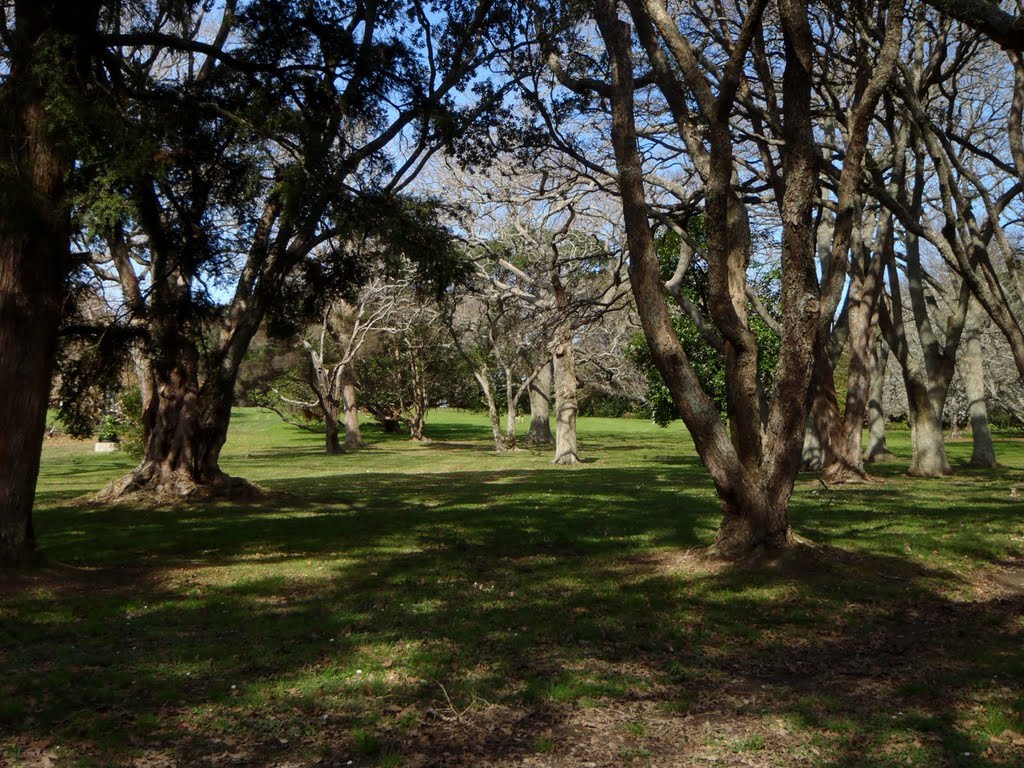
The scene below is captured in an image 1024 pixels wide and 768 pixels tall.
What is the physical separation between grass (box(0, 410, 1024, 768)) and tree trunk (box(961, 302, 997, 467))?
10259 millimetres

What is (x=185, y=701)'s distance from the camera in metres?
5.64

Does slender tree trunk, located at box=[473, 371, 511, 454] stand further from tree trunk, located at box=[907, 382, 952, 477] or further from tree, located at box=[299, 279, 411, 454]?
tree trunk, located at box=[907, 382, 952, 477]

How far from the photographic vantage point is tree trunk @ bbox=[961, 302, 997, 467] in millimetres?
23006

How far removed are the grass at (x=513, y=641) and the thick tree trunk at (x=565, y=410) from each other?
14.4 m

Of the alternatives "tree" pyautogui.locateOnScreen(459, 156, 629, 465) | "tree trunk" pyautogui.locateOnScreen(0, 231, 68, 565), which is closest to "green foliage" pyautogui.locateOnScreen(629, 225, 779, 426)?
"tree" pyautogui.locateOnScreen(459, 156, 629, 465)

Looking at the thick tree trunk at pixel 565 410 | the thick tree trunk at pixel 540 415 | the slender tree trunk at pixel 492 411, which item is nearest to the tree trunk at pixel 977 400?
the thick tree trunk at pixel 565 410

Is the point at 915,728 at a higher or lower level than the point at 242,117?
lower

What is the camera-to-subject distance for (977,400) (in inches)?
931

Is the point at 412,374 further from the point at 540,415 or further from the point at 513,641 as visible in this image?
the point at 513,641

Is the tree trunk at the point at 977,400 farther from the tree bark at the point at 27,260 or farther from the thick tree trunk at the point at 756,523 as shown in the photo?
the tree bark at the point at 27,260

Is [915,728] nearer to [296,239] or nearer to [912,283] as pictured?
[296,239]

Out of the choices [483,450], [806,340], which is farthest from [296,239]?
[483,450]

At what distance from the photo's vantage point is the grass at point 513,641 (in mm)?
5078

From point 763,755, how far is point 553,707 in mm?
1270
